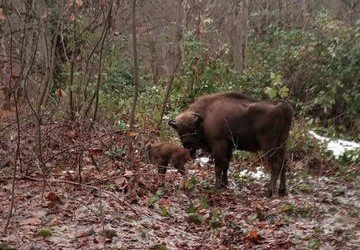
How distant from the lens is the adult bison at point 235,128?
9.12 m

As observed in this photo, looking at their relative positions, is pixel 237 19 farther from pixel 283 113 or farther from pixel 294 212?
pixel 294 212

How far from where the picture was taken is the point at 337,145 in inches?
480

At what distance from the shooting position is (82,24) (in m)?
10.9

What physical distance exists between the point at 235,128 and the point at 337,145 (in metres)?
3.55

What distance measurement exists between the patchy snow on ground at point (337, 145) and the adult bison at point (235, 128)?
2706 millimetres

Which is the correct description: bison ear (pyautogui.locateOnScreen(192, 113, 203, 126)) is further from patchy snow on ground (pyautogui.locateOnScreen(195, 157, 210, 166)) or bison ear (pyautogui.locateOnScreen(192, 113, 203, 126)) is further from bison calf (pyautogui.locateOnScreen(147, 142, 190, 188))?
patchy snow on ground (pyautogui.locateOnScreen(195, 157, 210, 166))

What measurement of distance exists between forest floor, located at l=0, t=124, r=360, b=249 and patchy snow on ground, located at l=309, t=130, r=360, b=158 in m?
1.31

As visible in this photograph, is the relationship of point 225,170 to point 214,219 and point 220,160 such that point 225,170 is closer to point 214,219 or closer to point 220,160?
point 220,160

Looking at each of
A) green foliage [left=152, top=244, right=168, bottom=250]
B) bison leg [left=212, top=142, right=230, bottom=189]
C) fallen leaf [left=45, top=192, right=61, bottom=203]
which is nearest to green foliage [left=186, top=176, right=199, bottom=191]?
bison leg [left=212, top=142, right=230, bottom=189]

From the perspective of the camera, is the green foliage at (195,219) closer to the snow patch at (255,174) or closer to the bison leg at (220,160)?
the bison leg at (220,160)

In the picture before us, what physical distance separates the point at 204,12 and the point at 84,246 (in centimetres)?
1247

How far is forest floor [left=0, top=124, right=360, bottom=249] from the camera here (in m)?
6.45

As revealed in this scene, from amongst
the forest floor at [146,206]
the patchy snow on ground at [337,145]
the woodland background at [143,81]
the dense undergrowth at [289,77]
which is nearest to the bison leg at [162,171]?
the forest floor at [146,206]

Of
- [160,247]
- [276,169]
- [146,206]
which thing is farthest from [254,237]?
[276,169]
